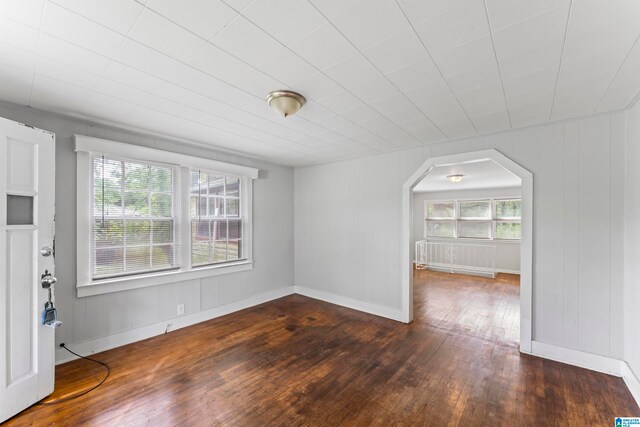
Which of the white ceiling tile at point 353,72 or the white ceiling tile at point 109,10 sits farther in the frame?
the white ceiling tile at point 353,72

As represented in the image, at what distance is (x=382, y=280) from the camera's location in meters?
4.09

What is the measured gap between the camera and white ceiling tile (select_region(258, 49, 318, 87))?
1.70 m

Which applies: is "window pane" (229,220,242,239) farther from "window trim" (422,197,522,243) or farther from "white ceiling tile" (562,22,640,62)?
"window trim" (422,197,522,243)

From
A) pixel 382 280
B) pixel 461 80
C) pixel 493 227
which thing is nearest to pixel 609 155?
pixel 461 80

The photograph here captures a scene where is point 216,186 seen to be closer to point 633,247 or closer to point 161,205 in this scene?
point 161,205

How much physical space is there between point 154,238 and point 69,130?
4.66 ft

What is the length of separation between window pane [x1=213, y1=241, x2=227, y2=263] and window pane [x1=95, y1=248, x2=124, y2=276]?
119cm

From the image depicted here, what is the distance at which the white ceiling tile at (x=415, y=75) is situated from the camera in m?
1.79

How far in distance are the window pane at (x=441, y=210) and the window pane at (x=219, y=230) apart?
283 inches

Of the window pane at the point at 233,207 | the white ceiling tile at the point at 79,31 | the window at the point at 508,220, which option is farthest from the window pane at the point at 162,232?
the window at the point at 508,220

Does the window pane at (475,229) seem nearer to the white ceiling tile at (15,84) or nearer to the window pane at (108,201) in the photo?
the window pane at (108,201)

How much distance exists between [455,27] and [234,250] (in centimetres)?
395

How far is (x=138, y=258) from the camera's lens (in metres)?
3.22

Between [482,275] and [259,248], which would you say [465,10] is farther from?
[482,275]
